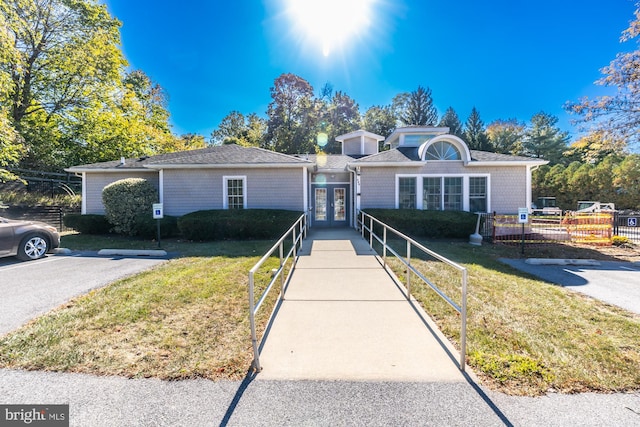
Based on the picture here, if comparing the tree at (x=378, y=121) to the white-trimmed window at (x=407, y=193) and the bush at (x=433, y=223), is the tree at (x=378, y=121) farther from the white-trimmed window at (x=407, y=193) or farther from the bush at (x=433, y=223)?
the bush at (x=433, y=223)

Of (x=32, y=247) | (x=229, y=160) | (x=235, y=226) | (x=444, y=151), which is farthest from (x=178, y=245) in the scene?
(x=444, y=151)

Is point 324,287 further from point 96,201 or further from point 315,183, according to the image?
point 96,201

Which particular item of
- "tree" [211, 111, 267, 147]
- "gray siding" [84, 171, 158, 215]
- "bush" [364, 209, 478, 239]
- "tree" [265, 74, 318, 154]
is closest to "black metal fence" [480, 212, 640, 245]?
"bush" [364, 209, 478, 239]

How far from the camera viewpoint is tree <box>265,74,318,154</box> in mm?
31328

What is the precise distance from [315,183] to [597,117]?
13.2 meters

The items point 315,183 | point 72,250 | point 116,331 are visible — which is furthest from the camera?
point 315,183

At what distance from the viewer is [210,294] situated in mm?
4738

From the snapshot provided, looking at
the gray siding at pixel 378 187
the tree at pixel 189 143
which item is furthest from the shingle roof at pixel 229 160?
the tree at pixel 189 143

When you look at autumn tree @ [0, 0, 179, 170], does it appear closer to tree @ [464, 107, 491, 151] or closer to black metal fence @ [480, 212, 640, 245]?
black metal fence @ [480, 212, 640, 245]

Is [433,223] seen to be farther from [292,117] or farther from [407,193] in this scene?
[292,117]

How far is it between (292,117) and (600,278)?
103 feet

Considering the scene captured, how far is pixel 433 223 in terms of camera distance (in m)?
10.9

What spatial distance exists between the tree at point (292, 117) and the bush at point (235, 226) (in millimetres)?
21267

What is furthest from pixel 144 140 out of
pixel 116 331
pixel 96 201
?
pixel 116 331
